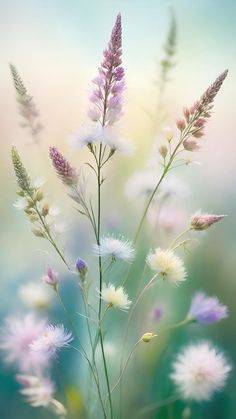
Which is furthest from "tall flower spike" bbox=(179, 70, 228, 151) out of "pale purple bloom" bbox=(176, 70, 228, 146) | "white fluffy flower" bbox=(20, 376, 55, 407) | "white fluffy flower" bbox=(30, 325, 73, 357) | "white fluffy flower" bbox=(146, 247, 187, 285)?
"white fluffy flower" bbox=(20, 376, 55, 407)

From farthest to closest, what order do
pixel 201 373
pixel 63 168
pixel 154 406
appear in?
pixel 154 406 → pixel 201 373 → pixel 63 168

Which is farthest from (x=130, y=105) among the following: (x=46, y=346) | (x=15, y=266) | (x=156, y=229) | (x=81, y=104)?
(x=46, y=346)

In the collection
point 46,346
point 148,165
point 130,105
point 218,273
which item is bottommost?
point 46,346

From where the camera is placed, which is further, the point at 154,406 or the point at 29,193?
the point at 154,406

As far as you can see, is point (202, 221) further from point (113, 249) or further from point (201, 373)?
point (201, 373)

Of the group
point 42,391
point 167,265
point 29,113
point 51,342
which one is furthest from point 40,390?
point 29,113

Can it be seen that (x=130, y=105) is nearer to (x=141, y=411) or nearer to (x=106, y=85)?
(x=106, y=85)
